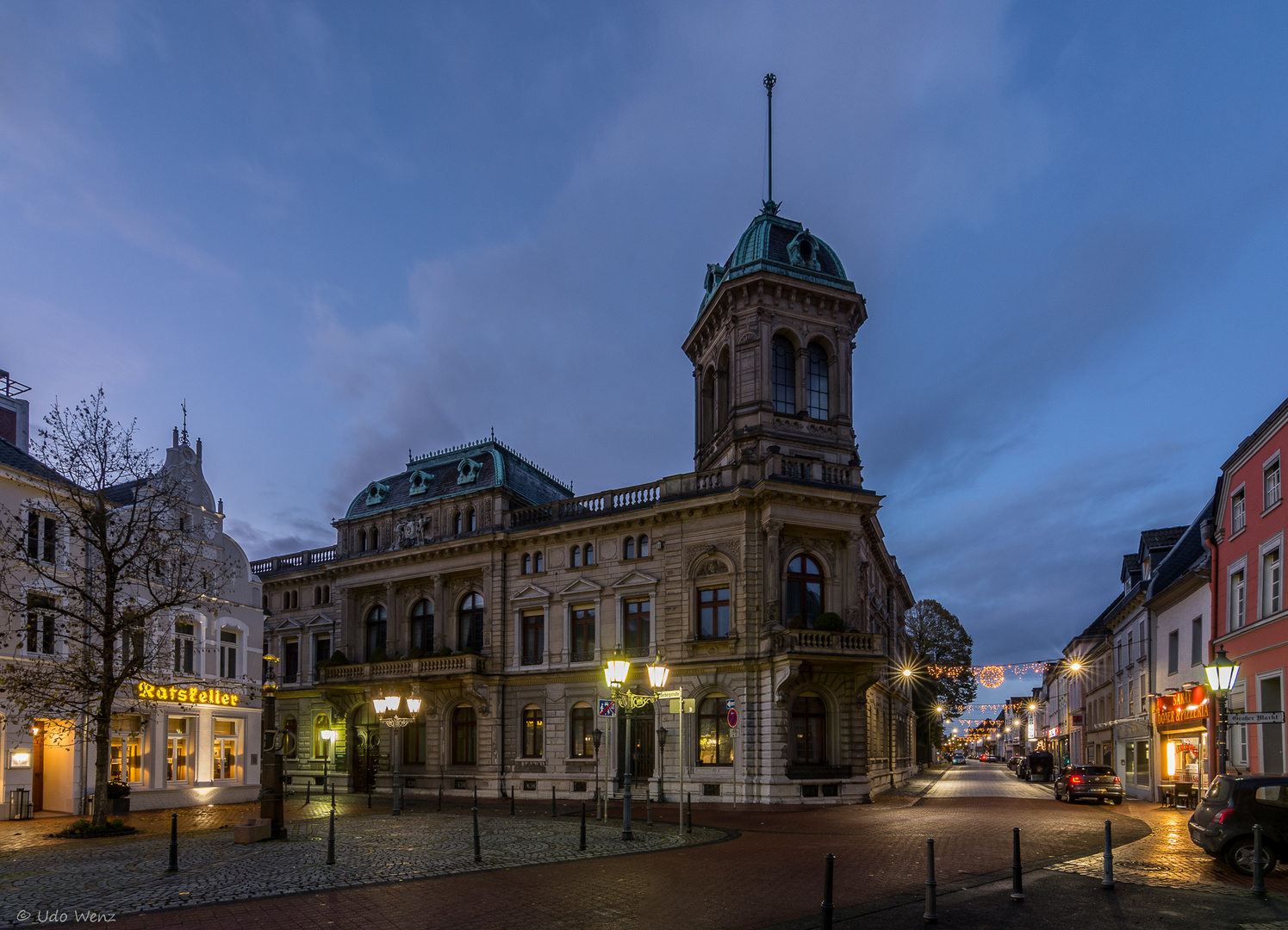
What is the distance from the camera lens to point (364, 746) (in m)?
48.6

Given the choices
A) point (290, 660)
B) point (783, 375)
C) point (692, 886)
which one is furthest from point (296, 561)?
point (692, 886)

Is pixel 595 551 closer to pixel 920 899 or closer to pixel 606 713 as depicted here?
pixel 606 713

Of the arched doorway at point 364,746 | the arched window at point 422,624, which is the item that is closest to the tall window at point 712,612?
the arched window at point 422,624

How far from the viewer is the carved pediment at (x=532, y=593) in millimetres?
43312

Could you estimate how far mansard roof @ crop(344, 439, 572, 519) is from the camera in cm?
4766

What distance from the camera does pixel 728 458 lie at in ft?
139

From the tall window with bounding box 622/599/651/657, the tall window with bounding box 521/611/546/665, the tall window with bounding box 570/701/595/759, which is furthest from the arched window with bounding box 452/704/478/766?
the tall window with bounding box 622/599/651/657

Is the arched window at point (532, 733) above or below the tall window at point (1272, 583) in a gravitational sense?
below

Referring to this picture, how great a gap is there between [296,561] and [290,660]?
18.6ft

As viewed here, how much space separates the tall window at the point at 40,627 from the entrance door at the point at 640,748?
21.0 meters

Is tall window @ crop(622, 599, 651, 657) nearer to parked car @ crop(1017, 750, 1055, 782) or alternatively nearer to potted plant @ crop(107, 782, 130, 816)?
potted plant @ crop(107, 782, 130, 816)

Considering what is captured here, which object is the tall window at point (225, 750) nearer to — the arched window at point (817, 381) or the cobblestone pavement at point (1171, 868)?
the arched window at point (817, 381)

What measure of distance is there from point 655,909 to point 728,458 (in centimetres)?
2974

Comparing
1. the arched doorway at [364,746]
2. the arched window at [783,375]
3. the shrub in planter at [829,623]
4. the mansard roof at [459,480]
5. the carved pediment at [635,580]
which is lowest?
the arched doorway at [364,746]
